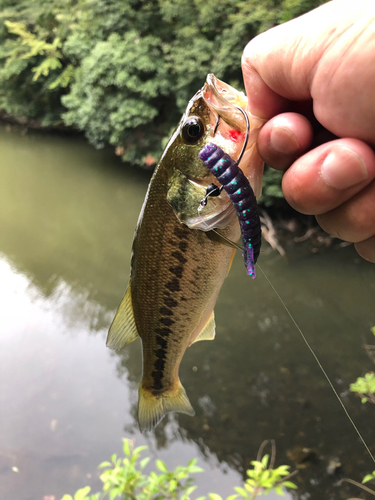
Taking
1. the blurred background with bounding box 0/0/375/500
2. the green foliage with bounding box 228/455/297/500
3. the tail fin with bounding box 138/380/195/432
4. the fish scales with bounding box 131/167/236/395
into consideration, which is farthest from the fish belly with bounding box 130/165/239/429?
the blurred background with bounding box 0/0/375/500

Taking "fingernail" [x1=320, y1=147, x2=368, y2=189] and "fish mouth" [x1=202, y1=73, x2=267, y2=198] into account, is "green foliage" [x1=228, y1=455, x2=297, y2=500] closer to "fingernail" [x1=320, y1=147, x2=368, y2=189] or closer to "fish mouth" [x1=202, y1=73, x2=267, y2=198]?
"fingernail" [x1=320, y1=147, x2=368, y2=189]

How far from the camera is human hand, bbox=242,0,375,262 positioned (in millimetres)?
871

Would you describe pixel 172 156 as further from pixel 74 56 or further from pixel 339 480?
pixel 74 56

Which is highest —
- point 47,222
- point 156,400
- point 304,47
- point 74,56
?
point 304,47

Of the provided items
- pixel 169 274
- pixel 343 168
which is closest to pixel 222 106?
pixel 343 168

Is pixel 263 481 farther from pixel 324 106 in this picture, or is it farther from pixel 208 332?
pixel 324 106

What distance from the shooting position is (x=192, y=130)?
106 cm

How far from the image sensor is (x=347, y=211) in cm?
109

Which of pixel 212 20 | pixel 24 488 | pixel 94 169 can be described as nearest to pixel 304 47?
pixel 24 488

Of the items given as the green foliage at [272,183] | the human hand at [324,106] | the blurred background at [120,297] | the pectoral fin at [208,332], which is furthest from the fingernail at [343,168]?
the green foliage at [272,183]

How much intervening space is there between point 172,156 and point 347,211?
63cm

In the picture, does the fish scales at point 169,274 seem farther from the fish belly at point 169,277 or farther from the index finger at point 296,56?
the index finger at point 296,56

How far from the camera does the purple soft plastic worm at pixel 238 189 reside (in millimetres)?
908

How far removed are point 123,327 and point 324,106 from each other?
1.18 metres
